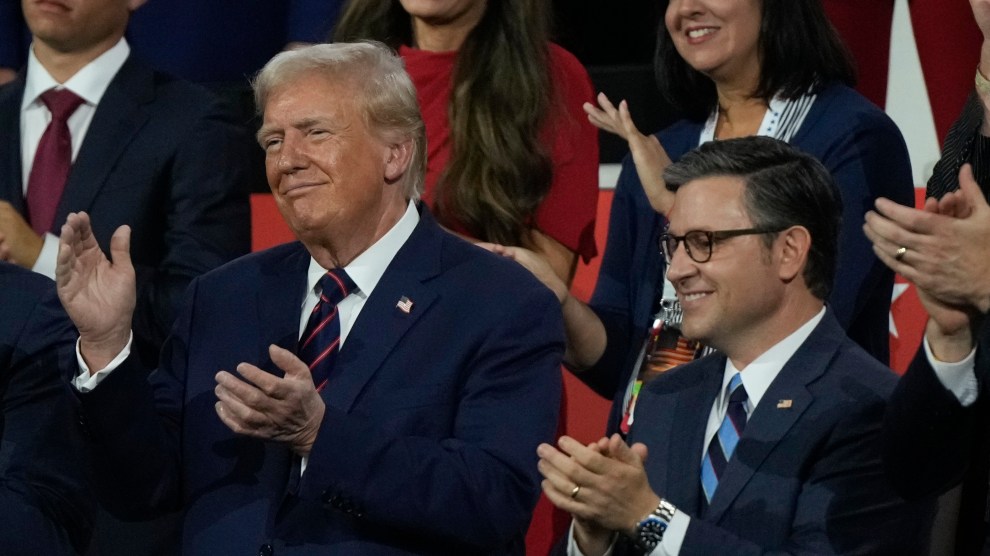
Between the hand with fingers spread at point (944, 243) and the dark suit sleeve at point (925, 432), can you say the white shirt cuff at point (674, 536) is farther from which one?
the hand with fingers spread at point (944, 243)

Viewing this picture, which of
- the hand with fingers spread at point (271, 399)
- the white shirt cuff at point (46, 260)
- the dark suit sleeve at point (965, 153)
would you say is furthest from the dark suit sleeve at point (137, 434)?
the dark suit sleeve at point (965, 153)

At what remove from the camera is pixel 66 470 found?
9.94 ft

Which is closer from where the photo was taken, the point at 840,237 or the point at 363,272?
the point at 363,272

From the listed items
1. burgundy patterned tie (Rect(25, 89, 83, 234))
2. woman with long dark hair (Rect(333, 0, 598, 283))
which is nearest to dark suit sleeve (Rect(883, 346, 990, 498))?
woman with long dark hair (Rect(333, 0, 598, 283))

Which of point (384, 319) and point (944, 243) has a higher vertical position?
point (944, 243)

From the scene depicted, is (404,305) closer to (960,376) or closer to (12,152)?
(960,376)

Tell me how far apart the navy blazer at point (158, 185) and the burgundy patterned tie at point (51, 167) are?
0.03 metres

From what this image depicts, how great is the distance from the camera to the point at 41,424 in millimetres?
3031

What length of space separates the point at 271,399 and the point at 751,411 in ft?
2.44

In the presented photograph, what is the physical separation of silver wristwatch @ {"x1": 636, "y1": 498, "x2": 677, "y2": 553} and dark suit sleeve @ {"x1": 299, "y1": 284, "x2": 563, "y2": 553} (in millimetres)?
273

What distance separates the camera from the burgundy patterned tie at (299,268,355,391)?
9.53 ft

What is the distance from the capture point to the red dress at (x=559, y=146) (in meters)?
3.56

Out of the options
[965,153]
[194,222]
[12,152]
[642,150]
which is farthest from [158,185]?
[965,153]

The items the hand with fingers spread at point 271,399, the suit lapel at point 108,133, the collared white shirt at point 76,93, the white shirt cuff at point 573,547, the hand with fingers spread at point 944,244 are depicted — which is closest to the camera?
the hand with fingers spread at point 944,244
